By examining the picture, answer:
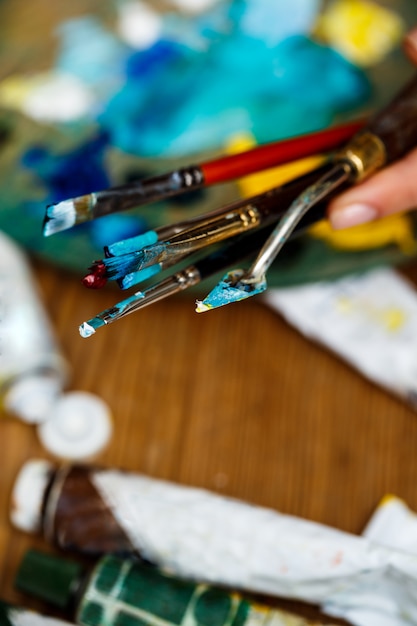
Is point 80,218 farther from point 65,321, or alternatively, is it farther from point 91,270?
point 65,321

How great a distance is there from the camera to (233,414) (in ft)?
1.67

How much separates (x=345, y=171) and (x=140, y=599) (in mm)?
272

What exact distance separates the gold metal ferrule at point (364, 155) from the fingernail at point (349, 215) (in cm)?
2

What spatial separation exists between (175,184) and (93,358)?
179mm

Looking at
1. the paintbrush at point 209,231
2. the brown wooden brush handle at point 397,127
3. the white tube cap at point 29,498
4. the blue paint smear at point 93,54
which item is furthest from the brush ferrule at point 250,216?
the blue paint smear at point 93,54

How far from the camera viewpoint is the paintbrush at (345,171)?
326 mm

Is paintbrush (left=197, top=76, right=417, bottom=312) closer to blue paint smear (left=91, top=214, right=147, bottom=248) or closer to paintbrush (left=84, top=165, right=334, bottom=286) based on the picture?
paintbrush (left=84, top=165, right=334, bottom=286)

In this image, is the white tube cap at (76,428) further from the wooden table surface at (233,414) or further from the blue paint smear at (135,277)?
the blue paint smear at (135,277)

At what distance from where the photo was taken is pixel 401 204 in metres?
0.45

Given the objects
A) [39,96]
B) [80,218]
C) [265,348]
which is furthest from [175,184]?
[39,96]

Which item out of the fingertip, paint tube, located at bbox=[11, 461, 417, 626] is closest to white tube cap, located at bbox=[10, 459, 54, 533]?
paint tube, located at bbox=[11, 461, 417, 626]

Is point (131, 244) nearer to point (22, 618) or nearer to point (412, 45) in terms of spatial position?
point (22, 618)

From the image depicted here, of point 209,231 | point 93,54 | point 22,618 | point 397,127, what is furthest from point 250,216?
point 93,54

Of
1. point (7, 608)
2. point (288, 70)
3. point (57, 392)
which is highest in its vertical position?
point (288, 70)
